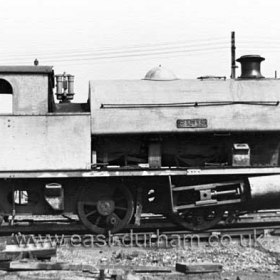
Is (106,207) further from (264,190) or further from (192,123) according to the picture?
(264,190)

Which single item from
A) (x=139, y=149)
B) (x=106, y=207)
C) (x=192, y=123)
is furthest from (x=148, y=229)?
(x=192, y=123)

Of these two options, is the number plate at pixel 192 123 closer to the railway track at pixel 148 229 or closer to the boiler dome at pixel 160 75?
the boiler dome at pixel 160 75

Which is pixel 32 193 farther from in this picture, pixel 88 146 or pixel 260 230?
pixel 260 230

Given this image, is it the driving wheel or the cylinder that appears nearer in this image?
the cylinder

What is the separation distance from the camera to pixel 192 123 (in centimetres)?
1022

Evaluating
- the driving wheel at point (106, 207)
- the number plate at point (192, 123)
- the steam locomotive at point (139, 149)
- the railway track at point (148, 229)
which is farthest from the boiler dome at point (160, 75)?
the railway track at point (148, 229)

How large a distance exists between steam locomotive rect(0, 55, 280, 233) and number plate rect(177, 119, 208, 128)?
18mm

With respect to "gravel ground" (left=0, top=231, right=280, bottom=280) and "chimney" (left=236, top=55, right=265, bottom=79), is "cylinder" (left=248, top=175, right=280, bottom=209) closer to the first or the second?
"gravel ground" (left=0, top=231, right=280, bottom=280)

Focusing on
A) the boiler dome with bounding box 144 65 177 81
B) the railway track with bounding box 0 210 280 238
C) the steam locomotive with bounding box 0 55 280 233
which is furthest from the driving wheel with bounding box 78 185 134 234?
the boiler dome with bounding box 144 65 177 81

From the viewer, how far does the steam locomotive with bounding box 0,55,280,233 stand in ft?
32.2

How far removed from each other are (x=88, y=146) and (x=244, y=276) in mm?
4088

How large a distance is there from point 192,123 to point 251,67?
1844 mm

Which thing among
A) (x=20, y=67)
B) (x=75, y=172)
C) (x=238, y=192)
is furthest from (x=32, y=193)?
(x=238, y=192)

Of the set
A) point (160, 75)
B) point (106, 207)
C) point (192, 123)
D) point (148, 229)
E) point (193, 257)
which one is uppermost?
point (160, 75)
